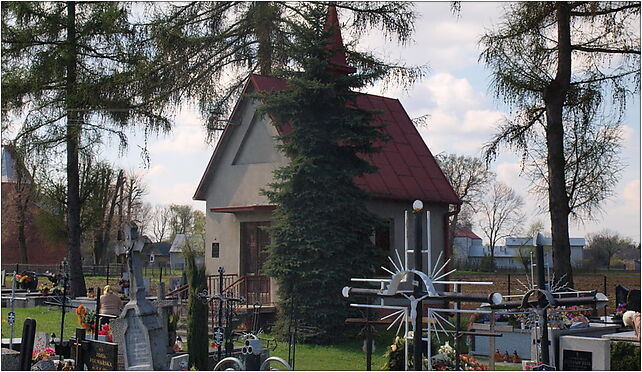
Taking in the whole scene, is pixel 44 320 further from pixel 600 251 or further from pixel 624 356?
pixel 600 251

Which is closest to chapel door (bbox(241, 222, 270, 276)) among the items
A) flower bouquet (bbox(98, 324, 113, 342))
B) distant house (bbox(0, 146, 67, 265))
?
flower bouquet (bbox(98, 324, 113, 342))

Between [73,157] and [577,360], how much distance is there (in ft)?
61.1

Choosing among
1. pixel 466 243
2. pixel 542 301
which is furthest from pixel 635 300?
pixel 466 243

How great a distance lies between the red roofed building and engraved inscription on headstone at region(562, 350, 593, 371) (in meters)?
8.54

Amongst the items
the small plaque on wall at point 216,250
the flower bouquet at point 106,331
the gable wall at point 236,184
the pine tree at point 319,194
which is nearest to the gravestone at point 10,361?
the flower bouquet at point 106,331

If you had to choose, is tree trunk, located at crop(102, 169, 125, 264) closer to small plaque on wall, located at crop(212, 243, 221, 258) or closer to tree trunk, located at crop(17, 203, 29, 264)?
tree trunk, located at crop(17, 203, 29, 264)

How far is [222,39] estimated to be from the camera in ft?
75.5

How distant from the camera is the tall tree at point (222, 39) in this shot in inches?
888

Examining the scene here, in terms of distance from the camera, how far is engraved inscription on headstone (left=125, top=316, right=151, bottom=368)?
11.5 meters

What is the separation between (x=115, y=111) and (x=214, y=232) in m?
5.15

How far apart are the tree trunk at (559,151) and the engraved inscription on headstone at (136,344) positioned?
32.7ft

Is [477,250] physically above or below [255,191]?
above

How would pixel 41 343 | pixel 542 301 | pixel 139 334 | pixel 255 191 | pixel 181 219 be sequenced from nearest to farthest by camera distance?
pixel 542 301 → pixel 139 334 → pixel 41 343 → pixel 255 191 → pixel 181 219

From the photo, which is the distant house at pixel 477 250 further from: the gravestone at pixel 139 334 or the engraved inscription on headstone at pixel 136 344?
the engraved inscription on headstone at pixel 136 344
